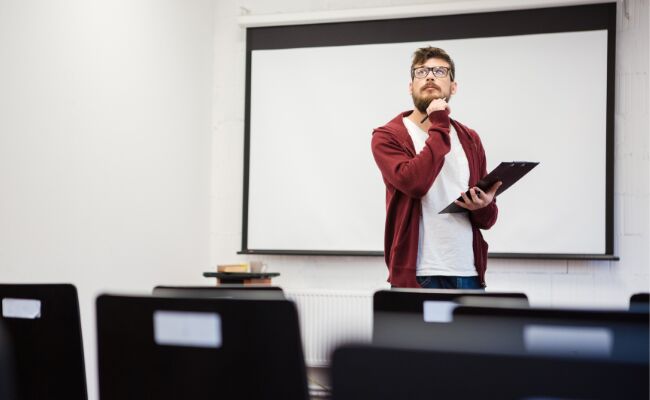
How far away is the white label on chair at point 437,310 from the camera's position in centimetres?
142

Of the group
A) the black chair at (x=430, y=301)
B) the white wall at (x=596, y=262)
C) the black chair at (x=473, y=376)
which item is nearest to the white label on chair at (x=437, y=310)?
the black chair at (x=430, y=301)

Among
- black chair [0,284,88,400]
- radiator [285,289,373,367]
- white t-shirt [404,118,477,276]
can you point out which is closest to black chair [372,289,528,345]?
black chair [0,284,88,400]

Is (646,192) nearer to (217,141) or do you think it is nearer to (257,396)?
(217,141)

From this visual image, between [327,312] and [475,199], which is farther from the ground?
[475,199]

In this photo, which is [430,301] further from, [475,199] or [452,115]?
[452,115]

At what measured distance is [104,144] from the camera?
3.78m

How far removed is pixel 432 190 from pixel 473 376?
5.24 feet

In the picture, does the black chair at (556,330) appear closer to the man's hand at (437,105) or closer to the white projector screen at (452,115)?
the man's hand at (437,105)

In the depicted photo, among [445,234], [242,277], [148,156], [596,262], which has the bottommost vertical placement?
[242,277]

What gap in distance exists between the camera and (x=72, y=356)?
55.7 inches

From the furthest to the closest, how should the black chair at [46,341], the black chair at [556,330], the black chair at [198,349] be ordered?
the black chair at [46,341]
the black chair at [198,349]
the black chair at [556,330]

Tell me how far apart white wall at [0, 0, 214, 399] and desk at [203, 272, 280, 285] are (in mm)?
339

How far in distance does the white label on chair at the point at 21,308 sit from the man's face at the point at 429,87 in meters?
1.46

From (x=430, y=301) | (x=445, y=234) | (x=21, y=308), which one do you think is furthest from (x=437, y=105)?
(x=21, y=308)
